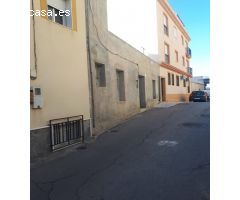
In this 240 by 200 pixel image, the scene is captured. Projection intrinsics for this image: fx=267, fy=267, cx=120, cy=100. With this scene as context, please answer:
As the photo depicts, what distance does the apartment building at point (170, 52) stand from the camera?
22.8 metres

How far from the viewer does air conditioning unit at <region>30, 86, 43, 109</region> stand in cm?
675

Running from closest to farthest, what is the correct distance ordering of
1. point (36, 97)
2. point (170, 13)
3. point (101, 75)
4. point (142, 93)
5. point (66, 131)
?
point (36, 97), point (66, 131), point (101, 75), point (142, 93), point (170, 13)

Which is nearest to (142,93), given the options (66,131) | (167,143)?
(167,143)

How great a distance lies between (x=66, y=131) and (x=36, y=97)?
1.73 meters

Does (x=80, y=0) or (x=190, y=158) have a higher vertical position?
(x=80, y=0)

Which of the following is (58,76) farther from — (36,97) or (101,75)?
(101,75)

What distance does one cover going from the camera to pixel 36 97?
680 centimetres

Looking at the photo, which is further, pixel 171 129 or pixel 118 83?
pixel 118 83

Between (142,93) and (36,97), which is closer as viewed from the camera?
(36,97)

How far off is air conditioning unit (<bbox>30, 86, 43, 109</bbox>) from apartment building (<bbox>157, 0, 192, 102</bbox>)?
53.3 feet

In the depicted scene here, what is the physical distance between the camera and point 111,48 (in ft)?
38.7
